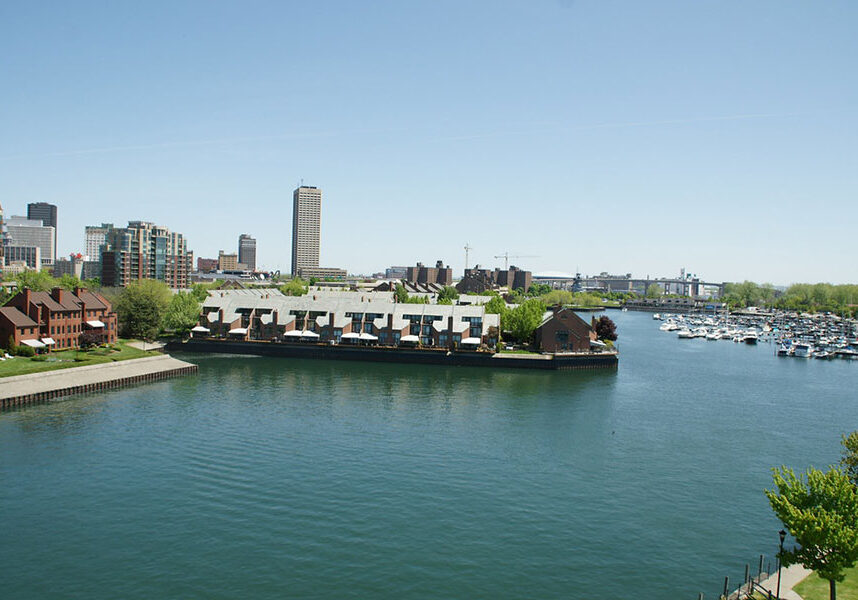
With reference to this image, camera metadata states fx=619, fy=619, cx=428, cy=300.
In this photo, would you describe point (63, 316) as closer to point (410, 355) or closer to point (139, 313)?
point (139, 313)

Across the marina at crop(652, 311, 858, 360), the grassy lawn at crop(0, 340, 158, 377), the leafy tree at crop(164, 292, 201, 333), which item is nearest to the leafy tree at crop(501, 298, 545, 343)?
the leafy tree at crop(164, 292, 201, 333)

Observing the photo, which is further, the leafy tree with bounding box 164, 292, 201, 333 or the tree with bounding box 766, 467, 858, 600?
the leafy tree with bounding box 164, 292, 201, 333

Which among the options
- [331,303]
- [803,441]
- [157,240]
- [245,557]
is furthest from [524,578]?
[157,240]

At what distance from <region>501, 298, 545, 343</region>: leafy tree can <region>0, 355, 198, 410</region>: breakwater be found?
5140 cm

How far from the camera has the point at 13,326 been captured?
75875mm

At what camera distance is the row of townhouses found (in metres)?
99.0

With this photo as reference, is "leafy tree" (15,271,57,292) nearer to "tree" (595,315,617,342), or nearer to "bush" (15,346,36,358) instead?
"bush" (15,346,36,358)

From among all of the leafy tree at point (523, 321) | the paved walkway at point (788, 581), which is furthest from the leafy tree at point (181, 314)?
the paved walkway at point (788, 581)

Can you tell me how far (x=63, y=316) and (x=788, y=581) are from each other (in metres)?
88.0

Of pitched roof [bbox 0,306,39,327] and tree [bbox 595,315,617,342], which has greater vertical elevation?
pitched roof [bbox 0,306,39,327]

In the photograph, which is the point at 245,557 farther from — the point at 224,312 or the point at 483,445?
the point at 224,312

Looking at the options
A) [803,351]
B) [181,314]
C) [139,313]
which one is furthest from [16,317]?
[803,351]

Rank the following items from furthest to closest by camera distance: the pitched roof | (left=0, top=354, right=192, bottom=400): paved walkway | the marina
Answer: the marina, the pitched roof, (left=0, top=354, right=192, bottom=400): paved walkway

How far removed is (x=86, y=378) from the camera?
68.9m
